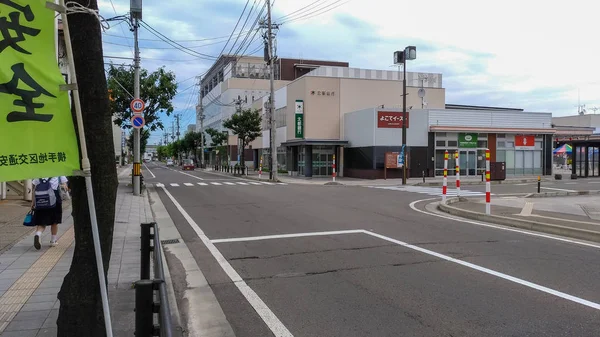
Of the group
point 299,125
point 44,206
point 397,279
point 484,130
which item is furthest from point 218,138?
point 397,279

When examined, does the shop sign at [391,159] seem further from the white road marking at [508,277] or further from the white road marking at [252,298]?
the white road marking at [252,298]

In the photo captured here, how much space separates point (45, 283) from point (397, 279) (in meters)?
4.68

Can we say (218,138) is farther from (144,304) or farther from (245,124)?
(144,304)

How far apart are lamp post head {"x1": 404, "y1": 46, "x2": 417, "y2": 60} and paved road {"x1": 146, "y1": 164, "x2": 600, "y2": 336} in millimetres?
19427

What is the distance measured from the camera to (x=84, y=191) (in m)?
3.10

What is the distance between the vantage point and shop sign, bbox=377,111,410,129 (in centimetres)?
3388

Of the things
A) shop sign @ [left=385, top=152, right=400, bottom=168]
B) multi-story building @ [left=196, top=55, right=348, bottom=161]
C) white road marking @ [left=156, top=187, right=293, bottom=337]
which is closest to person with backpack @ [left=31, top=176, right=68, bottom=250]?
white road marking @ [left=156, top=187, right=293, bottom=337]

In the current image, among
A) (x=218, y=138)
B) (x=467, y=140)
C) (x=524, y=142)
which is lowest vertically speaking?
(x=524, y=142)

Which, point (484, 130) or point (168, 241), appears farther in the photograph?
point (484, 130)

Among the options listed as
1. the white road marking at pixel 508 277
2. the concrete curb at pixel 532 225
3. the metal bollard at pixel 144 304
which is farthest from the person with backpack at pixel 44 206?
the concrete curb at pixel 532 225

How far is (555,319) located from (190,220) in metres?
9.71

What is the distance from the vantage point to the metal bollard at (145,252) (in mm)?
4949

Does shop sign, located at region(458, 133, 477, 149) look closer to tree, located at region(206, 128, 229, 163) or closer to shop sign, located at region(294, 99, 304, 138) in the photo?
shop sign, located at region(294, 99, 304, 138)

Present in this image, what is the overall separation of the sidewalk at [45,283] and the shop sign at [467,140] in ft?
102
